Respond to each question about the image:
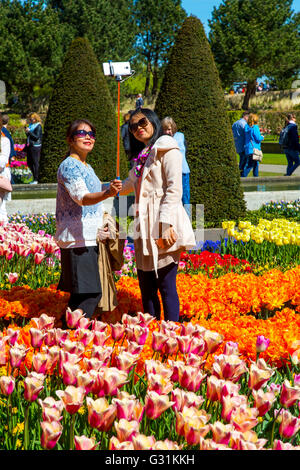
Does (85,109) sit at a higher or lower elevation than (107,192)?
higher

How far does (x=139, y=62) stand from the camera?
53.4 meters

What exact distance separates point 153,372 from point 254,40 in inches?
1946

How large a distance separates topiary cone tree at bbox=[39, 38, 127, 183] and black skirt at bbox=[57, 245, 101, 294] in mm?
6729

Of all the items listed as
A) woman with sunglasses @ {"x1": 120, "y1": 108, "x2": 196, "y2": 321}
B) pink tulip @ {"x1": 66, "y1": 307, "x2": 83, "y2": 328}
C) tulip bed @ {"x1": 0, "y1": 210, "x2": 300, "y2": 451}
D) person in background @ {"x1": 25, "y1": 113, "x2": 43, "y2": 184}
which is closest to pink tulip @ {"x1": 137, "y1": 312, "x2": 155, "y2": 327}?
tulip bed @ {"x1": 0, "y1": 210, "x2": 300, "y2": 451}

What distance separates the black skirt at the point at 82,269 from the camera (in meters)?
3.27

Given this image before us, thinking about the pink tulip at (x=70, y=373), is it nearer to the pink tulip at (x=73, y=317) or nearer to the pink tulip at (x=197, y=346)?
the pink tulip at (x=197, y=346)

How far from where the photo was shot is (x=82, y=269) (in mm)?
3273

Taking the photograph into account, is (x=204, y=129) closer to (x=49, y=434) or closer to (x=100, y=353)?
(x=100, y=353)

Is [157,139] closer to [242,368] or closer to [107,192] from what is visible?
[107,192]

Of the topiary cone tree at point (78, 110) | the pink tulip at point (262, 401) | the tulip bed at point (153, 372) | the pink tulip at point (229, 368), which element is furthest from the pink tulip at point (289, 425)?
Answer: the topiary cone tree at point (78, 110)

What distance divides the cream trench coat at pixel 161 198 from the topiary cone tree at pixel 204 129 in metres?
4.32
